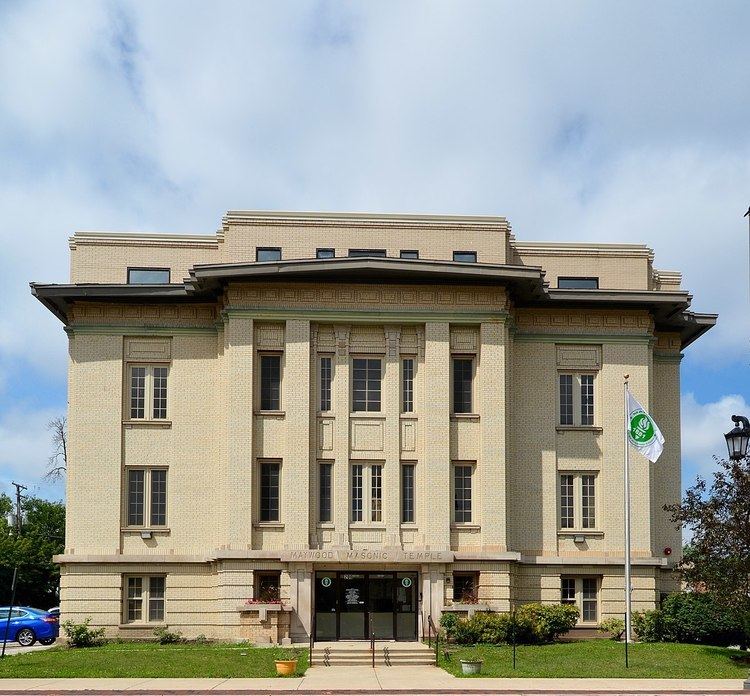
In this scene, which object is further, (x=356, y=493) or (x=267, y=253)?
(x=267, y=253)

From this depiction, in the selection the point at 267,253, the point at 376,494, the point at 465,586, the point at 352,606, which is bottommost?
the point at 352,606

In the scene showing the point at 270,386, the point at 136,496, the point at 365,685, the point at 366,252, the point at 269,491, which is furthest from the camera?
the point at 366,252

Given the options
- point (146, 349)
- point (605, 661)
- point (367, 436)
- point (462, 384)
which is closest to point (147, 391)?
point (146, 349)

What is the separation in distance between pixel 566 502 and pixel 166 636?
15170mm

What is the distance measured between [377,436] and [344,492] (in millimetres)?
2306

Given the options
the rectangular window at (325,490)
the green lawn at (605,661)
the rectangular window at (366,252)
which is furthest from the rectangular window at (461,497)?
the rectangular window at (366,252)

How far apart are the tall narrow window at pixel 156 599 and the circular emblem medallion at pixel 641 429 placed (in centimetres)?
1749

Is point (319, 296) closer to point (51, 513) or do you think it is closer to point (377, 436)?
point (377, 436)

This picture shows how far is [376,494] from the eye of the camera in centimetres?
4081

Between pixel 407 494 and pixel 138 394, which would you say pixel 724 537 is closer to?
pixel 407 494

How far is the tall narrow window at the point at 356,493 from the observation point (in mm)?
40688

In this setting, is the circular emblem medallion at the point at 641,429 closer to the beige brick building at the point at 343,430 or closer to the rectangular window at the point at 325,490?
the beige brick building at the point at 343,430

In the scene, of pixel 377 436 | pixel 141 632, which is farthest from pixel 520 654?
pixel 141 632

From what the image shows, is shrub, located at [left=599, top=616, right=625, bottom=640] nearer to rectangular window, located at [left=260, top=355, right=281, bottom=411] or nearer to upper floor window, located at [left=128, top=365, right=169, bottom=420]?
rectangular window, located at [left=260, top=355, right=281, bottom=411]
